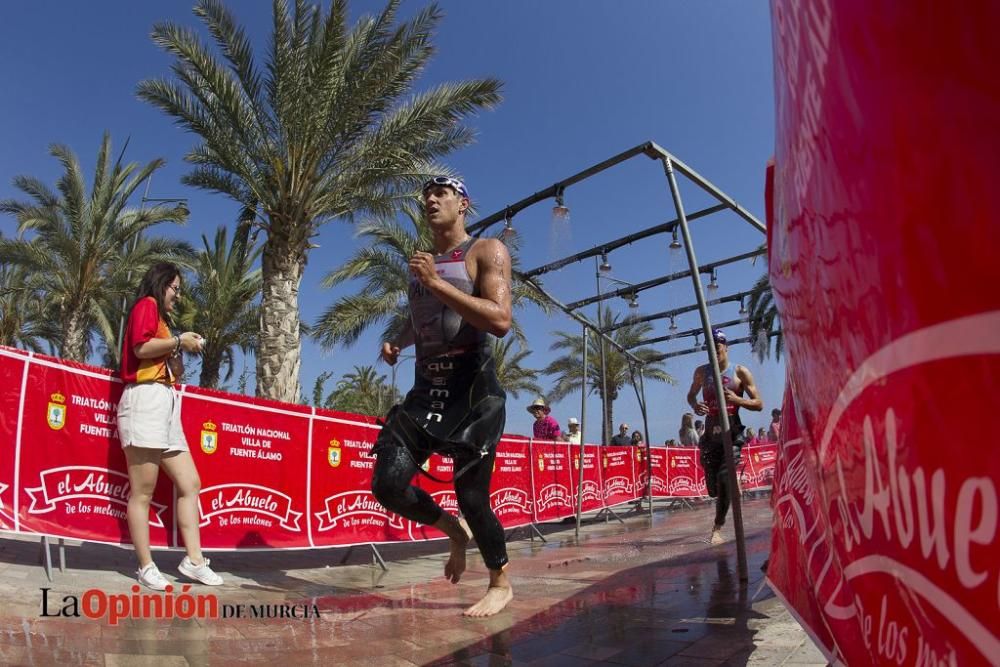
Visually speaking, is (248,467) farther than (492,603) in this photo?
Yes

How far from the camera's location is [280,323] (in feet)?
36.1

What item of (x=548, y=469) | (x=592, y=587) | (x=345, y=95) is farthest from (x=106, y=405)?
(x=345, y=95)

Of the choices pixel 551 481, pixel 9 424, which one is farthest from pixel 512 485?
pixel 9 424

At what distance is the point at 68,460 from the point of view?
374 centimetres

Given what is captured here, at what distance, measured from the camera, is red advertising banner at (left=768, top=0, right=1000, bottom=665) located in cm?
48

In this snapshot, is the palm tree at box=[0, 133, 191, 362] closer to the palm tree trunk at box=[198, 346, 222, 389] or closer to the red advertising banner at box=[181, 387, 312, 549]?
the palm tree trunk at box=[198, 346, 222, 389]

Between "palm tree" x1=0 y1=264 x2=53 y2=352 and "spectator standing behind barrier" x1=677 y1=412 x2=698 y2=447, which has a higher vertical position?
"palm tree" x1=0 y1=264 x2=53 y2=352

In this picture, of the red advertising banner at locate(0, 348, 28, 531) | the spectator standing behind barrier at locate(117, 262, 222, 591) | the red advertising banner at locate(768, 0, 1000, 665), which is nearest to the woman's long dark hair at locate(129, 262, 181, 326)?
the spectator standing behind barrier at locate(117, 262, 222, 591)

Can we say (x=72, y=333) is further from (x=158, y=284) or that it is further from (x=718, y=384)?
(x=718, y=384)

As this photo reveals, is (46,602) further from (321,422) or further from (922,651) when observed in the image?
(922,651)

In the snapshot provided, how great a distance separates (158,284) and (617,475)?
8.69 metres

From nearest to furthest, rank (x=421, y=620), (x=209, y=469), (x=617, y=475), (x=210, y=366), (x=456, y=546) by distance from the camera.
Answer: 1. (x=421, y=620)
2. (x=456, y=546)
3. (x=209, y=469)
4. (x=617, y=475)
5. (x=210, y=366)

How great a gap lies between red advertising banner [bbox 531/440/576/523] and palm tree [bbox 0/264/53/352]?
1880cm

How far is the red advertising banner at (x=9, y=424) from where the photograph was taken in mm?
3467
